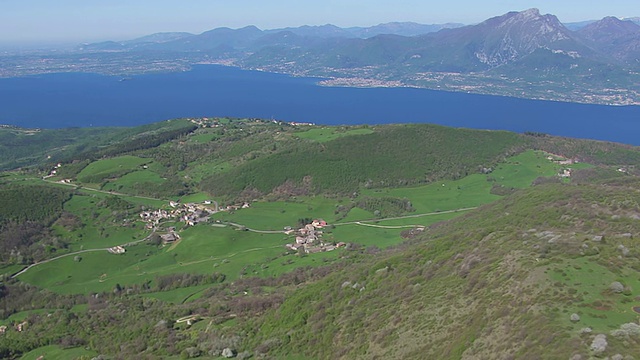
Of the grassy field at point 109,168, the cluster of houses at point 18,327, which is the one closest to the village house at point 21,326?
the cluster of houses at point 18,327

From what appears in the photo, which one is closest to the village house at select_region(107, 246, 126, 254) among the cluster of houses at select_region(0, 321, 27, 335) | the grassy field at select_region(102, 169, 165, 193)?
the cluster of houses at select_region(0, 321, 27, 335)

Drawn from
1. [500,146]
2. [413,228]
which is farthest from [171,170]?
[500,146]

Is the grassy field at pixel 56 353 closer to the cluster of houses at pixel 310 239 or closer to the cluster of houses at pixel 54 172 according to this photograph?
the cluster of houses at pixel 310 239

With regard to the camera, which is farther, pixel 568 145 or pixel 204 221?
pixel 568 145

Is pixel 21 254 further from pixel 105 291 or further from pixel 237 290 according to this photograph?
pixel 237 290

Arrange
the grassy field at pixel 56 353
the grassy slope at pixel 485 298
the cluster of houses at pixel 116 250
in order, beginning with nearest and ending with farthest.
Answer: the grassy slope at pixel 485 298
the grassy field at pixel 56 353
the cluster of houses at pixel 116 250

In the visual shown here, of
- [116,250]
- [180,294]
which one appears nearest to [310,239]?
[180,294]

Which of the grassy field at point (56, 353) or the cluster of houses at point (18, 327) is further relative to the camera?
the cluster of houses at point (18, 327)
